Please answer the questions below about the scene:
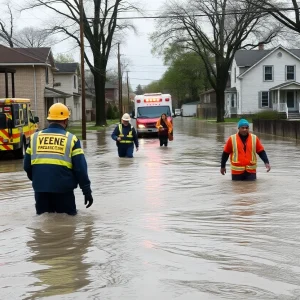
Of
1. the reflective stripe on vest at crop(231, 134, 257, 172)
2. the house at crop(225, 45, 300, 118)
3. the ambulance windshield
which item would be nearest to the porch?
the house at crop(225, 45, 300, 118)

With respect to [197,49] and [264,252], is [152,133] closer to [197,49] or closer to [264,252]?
[264,252]

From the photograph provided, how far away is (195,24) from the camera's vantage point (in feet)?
204

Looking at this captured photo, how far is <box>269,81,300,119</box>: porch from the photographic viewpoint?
2498 inches

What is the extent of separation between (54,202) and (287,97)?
59204mm

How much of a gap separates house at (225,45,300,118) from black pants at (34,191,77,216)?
57.5 metres

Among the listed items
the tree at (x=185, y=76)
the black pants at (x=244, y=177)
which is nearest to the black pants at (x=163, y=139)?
the black pants at (x=244, y=177)

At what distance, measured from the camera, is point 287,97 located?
65125mm

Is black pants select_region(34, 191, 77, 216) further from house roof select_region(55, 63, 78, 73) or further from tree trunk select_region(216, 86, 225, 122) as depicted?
house roof select_region(55, 63, 78, 73)

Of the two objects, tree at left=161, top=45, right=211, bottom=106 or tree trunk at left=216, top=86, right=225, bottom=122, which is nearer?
tree trunk at left=216, top=86, right=225, bottom=122

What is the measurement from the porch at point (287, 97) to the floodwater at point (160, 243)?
51.8 m

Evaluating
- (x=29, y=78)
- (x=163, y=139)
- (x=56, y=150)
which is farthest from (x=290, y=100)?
(x=56, y=150)

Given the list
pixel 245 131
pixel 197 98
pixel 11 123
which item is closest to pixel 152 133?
pixel 11 123

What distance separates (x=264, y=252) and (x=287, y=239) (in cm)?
76

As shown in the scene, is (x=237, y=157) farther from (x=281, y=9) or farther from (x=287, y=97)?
(x=287, y=97)
